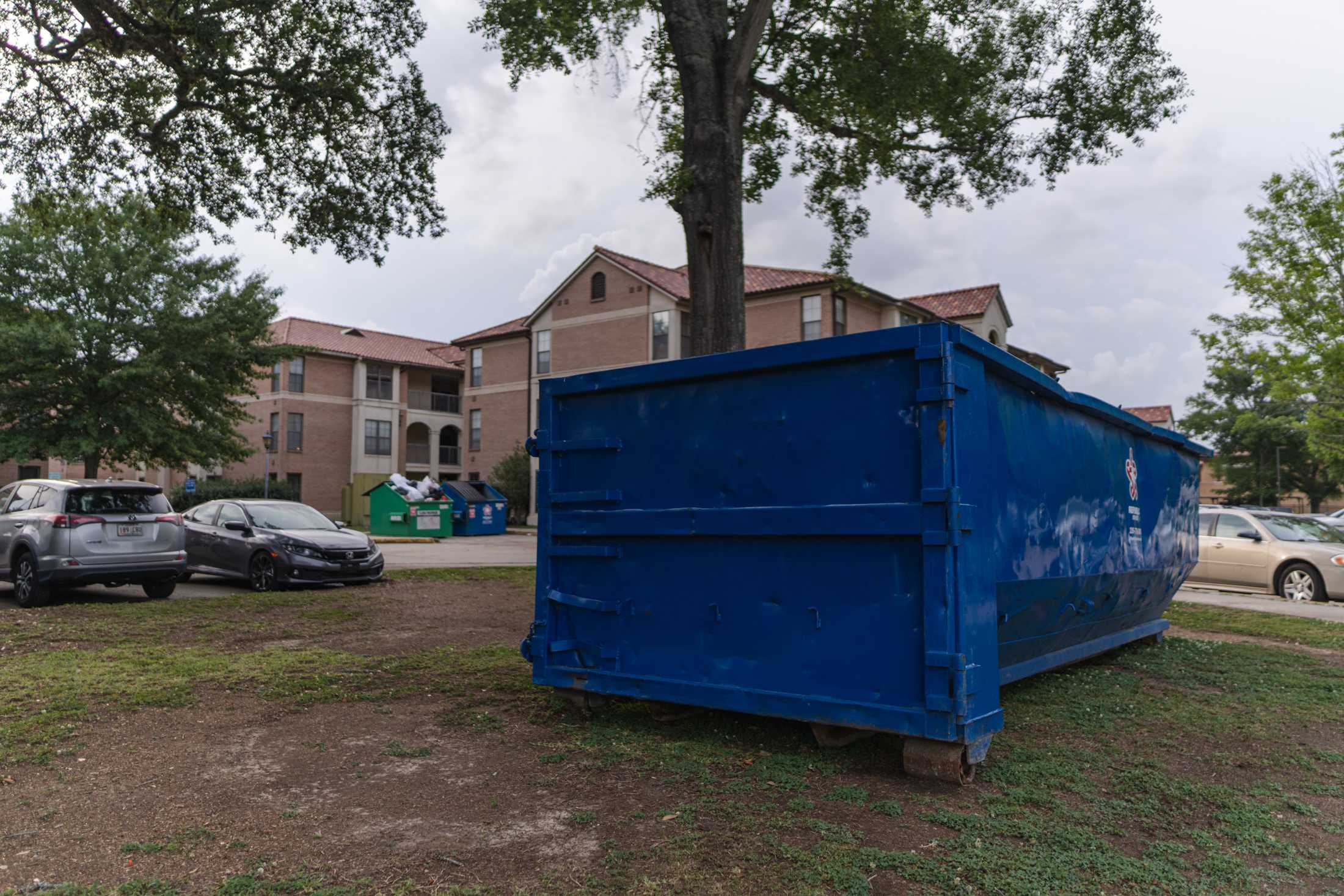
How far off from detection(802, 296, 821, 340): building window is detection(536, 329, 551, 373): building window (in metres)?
13.5

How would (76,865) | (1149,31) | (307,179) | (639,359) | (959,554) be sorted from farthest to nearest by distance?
1. (639,359)
2. (307,179)
3. (1149,31)
4. (959,554)
5. (76,865)

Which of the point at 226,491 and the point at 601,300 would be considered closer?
the point at 601,300

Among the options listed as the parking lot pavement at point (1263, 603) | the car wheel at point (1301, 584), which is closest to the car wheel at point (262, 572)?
Result: the parking lot pavement at point (1263, 603)

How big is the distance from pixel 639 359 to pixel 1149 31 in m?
27.3

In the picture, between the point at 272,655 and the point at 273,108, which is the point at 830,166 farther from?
the point at 272,655

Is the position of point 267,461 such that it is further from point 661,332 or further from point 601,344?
point 661,332

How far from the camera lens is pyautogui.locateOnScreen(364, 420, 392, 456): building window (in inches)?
2019

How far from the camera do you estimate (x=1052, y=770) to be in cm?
472

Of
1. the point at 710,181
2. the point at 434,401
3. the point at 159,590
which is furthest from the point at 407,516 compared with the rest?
the point at 434,401

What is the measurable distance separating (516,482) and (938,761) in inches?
1495

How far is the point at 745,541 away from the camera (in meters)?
5.07

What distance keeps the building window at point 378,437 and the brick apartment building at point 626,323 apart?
582 cm

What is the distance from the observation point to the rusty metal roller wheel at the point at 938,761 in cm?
441

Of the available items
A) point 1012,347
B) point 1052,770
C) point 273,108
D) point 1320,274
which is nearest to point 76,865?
point 1052,770
